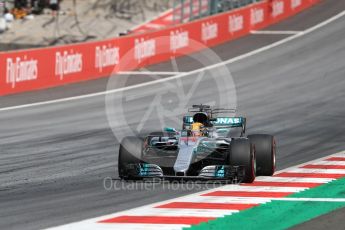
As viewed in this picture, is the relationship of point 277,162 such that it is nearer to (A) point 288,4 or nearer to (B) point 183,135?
(B) point 183,135

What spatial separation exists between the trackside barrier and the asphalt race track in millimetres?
675

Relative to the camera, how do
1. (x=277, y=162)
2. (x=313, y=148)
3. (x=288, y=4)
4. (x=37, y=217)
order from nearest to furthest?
(x=37, y=217), (x=277, y=162), (x=313, y=148), (x=288, y=4)

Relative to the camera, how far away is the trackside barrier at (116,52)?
31641 millimetres

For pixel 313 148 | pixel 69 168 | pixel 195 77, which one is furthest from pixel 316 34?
pixel 69 168

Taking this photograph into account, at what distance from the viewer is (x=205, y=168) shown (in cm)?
1443

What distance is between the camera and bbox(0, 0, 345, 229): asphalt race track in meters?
13.2

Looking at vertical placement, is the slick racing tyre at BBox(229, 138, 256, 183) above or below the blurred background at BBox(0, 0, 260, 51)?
below

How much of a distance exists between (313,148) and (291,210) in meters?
7.76

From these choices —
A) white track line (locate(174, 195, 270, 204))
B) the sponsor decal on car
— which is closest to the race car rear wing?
white track line (locate(174, 195, 270, 204))

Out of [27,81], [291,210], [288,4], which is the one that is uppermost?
[288,4]

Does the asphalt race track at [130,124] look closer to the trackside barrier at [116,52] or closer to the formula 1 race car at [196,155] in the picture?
the formula 1 race car at [196,155]

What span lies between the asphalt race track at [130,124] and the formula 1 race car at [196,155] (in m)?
0.45

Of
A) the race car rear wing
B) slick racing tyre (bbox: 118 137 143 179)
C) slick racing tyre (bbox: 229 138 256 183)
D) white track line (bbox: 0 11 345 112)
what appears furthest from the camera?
white track line (bbox: 0 11 345 112)

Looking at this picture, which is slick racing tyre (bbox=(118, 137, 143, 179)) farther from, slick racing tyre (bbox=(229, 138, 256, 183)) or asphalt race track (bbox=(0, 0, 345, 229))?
slick racing tyre (bbox=(229, 138, 256, 183))
